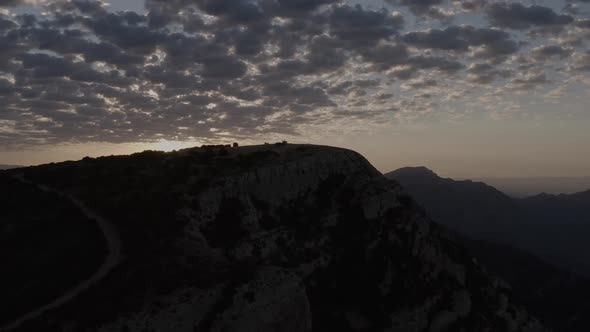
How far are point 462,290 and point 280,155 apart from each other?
131ft

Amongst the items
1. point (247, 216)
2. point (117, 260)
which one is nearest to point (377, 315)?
point (247, 216)

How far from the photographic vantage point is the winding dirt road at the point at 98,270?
3838cm

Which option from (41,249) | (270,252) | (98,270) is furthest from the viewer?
(270,252)

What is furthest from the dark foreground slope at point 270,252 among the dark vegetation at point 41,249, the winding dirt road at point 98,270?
the dark vegetation at point 41,249

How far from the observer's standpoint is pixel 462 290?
74.4 m

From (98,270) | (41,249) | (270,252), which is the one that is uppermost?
(41,249)

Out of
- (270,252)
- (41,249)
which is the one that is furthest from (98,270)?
(270,252)

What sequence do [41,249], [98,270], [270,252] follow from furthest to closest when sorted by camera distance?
[270,252] < [41,249] < [98,270]

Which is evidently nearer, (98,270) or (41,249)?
(98,270)

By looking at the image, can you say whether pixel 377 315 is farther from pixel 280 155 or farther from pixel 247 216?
pixel 280 155

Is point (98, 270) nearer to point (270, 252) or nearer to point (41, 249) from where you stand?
point (41, 249)

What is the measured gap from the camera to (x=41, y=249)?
5319cm

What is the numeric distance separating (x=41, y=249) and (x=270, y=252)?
28.7 m

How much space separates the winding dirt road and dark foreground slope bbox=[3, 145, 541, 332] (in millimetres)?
1257
